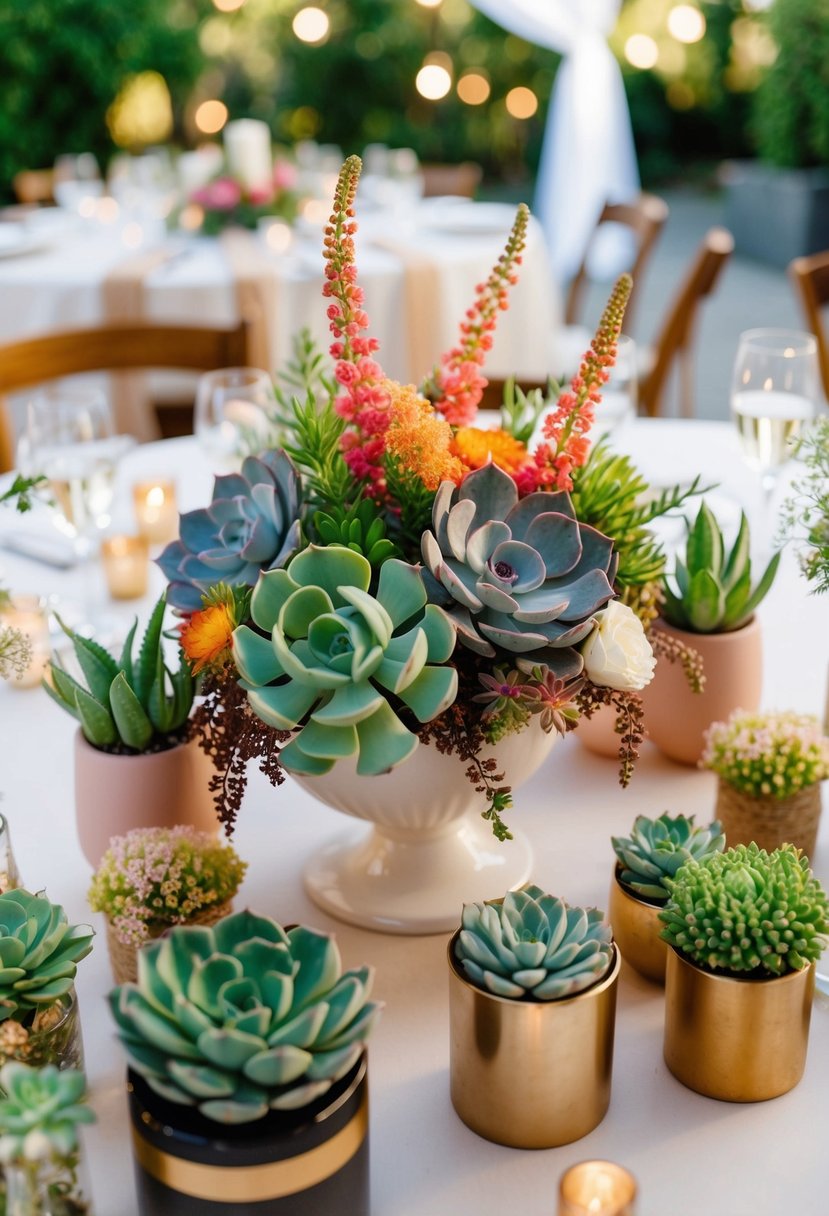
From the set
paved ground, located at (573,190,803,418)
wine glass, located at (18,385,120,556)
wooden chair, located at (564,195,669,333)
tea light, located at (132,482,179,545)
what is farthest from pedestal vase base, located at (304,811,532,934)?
paved ground, located at (573,190,803,418)

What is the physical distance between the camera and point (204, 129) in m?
7.12

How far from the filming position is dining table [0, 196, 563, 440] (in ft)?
9.65

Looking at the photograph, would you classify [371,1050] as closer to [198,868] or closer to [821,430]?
[198,868]

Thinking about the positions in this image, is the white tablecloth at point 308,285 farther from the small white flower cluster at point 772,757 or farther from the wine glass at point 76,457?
the small white flower cluster at point 772,757

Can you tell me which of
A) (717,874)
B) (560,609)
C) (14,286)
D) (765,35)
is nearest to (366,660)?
(560,609)

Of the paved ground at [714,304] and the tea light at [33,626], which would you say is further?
the paved ground at [714,304]

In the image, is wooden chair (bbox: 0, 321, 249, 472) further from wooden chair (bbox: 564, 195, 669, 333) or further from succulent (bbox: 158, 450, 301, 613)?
wooden chair (bbox: 564, 195, 669, 333)

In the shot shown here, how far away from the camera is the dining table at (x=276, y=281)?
2.94 m

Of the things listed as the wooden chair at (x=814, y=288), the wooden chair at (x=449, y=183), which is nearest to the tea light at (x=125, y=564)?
the wooden chair at (x=814, y=288)

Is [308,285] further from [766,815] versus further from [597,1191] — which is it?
[597,1191]

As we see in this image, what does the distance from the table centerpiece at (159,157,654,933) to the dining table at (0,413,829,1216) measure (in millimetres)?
63

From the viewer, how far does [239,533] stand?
0.77 meters

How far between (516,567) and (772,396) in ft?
2.25

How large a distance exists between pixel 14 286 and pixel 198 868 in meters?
2.54
